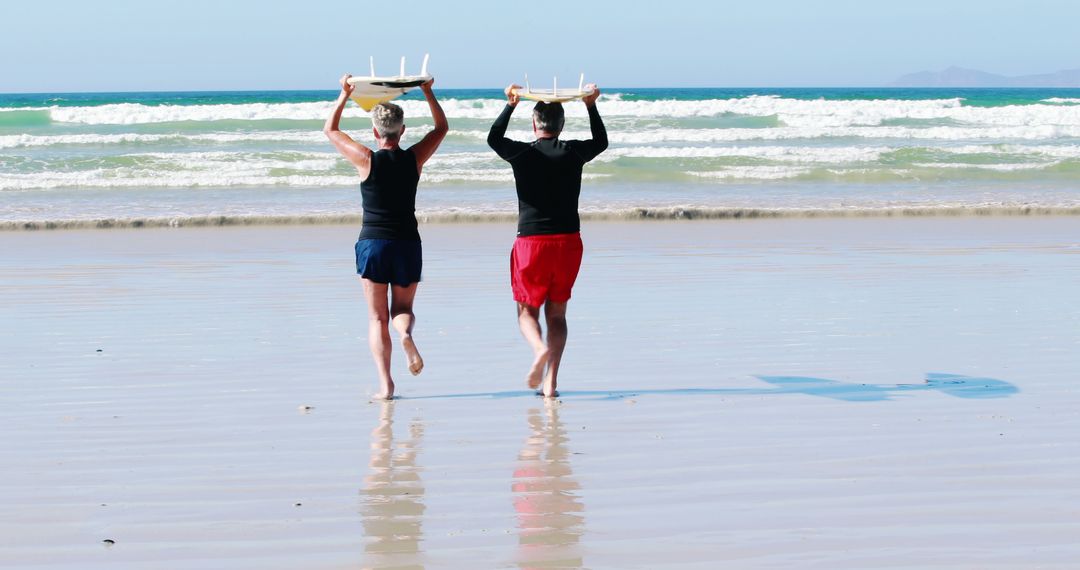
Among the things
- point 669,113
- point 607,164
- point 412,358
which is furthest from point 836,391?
point 669,113

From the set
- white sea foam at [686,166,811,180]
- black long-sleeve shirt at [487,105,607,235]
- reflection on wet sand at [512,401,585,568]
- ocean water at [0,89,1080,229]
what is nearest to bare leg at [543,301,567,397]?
black long-sleeve shirt at [487,105,607,235]

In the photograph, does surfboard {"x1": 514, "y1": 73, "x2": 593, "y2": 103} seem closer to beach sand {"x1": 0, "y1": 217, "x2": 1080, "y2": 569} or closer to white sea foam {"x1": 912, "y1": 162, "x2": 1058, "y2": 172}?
beach sand {"x1": 0, "y1": 217, "x2": 1080, "y2": 569}

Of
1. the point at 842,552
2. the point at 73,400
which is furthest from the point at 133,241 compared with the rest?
the point at 842,552

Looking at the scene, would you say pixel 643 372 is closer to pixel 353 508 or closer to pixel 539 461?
pixel 539 461

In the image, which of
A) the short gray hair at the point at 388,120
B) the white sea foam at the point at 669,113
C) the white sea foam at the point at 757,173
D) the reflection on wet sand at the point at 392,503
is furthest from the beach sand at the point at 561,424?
the white sea foam at the point at 669,113

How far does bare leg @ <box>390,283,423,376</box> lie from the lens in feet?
18.3

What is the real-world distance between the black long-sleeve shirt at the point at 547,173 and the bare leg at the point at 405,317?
60cm

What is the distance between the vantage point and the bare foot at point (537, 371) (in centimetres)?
539

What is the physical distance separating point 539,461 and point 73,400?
223cm

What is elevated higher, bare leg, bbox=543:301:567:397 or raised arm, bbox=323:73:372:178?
raised arm, bbox=323:73:372:178

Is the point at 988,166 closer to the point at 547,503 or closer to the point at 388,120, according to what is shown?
the point at 388,120

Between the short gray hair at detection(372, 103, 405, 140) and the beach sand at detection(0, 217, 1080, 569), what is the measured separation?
3.80 feet

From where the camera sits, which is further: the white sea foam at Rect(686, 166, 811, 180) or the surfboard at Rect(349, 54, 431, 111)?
the white sea foam at Rect(686, 166, 811, 180)

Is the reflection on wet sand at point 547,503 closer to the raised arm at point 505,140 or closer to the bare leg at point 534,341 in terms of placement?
the bare leg at point 534,341
